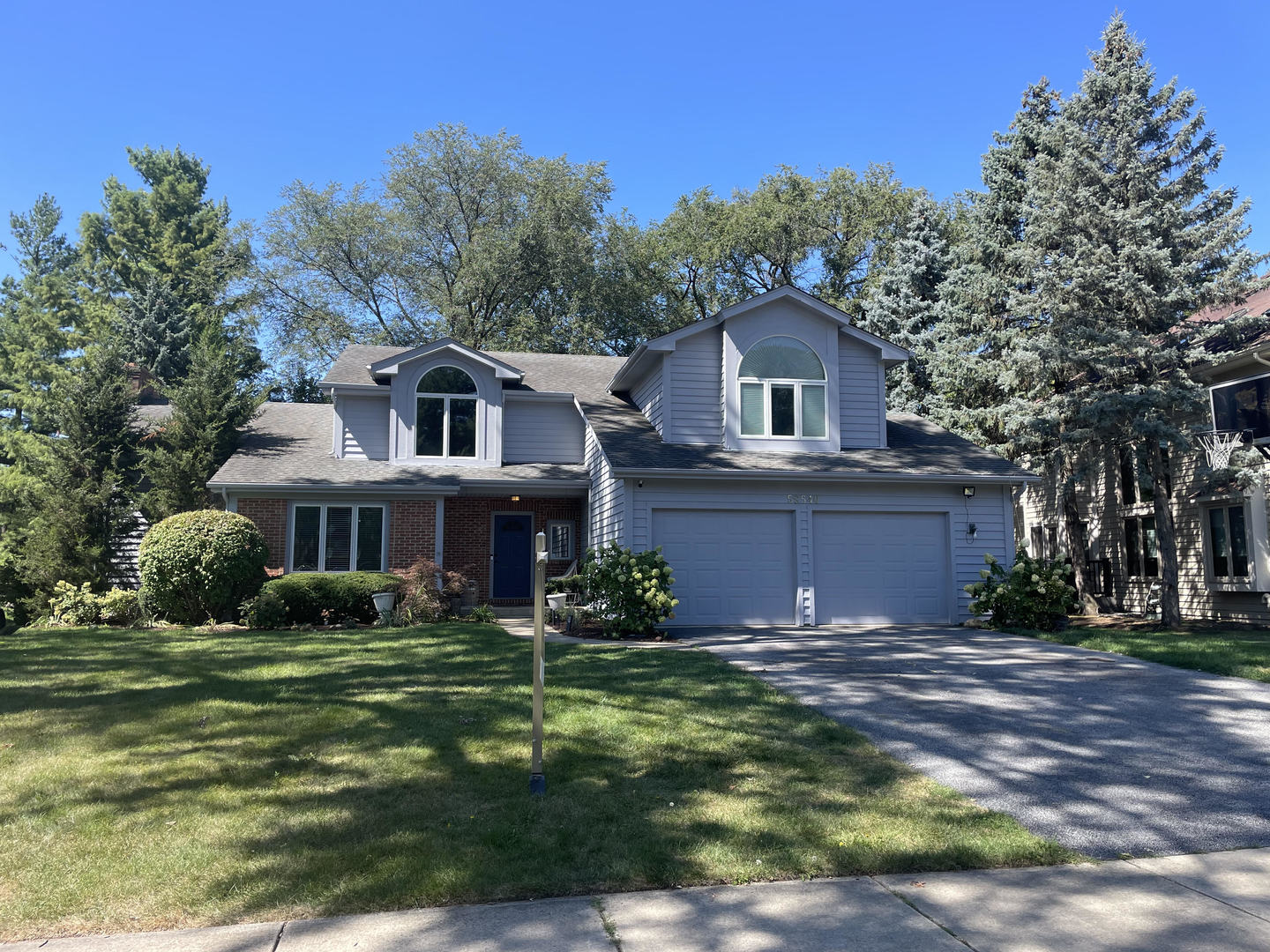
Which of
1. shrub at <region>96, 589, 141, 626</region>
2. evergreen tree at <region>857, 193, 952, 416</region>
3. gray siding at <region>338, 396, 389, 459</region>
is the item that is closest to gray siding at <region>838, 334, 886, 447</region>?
evergreen tree at <region>857, 193, 952, 416</region>

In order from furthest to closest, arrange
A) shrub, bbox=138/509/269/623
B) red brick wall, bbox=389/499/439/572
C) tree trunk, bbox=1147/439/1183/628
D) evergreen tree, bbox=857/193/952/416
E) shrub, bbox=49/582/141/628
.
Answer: evergreen tree, bbox=857/193/952/416
red brick wall, bbox=389/499/439/572
tree trunk, bbox=1147/439/1183/628
shrub, bbox=49/582/141/628
shrub, bbox=138/509/269/623

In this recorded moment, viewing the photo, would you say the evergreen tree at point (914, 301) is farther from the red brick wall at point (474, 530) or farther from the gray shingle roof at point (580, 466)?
the red brick wall at point (474, 530)

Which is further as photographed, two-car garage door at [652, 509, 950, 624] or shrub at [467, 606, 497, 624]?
shrub at [467, 606, 497, 624]

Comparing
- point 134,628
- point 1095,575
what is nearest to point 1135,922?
point 134,628

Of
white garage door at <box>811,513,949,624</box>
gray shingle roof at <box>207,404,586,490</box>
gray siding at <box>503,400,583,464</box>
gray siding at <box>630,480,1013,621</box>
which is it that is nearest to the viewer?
gray siding at <box>630,480,1013,621</box>

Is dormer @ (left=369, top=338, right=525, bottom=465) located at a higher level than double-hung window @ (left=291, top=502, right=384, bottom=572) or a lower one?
higher

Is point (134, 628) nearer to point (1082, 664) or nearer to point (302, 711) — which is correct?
point (302, 711)

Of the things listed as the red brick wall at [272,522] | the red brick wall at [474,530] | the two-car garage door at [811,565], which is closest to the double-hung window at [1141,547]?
the two-car garage door at [811,565]

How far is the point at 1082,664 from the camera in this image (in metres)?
10.7

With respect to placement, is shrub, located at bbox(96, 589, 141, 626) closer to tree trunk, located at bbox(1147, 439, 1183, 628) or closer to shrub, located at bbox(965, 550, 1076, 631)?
shrub, located at bbox(965, 550, 1076, 631)

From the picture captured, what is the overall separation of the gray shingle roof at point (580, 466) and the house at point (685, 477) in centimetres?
7

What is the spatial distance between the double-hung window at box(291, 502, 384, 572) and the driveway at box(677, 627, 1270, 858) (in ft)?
28.3

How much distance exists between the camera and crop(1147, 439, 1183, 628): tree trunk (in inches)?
665

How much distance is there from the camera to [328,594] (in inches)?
589
